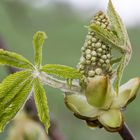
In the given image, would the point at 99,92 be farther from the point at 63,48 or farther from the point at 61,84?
the point at 63,48

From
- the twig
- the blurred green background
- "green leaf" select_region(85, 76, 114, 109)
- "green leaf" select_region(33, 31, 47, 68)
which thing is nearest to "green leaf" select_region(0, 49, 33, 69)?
"green leaf" select_region(33, 31, 47, 68)

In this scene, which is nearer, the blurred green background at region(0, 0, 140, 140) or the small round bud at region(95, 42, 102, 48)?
the small round bud at region(95, 42, 102, 48)

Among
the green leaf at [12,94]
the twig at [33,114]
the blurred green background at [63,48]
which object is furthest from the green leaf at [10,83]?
the blurred green background at [63,48]

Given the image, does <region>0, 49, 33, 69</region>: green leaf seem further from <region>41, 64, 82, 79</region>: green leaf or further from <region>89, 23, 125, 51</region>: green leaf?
<region>89, 23, 125, 51</region>: green leaf

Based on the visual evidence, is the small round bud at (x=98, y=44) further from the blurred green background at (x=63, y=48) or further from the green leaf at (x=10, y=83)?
the blurred green background at (x=63, y=48)

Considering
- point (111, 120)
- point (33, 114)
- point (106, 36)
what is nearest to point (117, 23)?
point (106, 36)

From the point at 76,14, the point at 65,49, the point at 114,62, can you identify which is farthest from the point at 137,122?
the point at 114,62

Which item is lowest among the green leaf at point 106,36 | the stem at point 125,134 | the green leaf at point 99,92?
the stem at point 125,134
